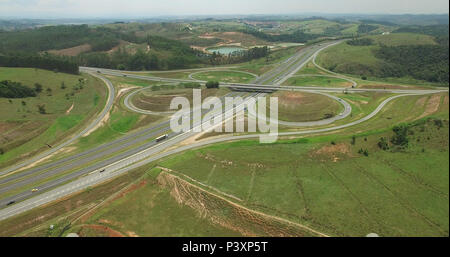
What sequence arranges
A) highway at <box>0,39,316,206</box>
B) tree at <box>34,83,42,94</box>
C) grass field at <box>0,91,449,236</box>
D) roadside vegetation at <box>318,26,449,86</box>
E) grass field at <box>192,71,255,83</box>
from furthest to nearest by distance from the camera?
grass field at <box>192,71,255,83</box>
roadside vegetation at <box>318,26,449,86</box>
tree at <box>34,83,42,94</box>
highway at <box>0,39,316,206</box>
grass field at <box>0,91,449,236</box>

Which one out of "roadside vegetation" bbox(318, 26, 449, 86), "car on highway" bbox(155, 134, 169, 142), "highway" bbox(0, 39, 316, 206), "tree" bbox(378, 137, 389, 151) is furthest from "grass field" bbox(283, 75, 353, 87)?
"highway" bbox(0, 39, 316, 206)

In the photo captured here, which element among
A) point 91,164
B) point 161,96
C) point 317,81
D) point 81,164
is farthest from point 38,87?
point 317,81

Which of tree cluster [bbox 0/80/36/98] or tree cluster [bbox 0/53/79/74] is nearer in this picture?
tree cluster [bbox 0/80/36/98]

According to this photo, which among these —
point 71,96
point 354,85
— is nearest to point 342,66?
point 354,85

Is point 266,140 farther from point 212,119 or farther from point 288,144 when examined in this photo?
point 212,119

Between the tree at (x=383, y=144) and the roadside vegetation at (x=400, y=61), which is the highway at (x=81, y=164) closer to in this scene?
the tree at (x=383, y=144)

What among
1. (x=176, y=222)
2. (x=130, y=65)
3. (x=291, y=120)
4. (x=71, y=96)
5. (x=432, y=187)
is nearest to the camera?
(x=432, y=187)

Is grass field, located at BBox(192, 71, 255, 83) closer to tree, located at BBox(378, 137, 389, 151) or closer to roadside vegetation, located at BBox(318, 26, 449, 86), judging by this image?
roadside vegetation, located at BBox(318, 26, 449, 86)
